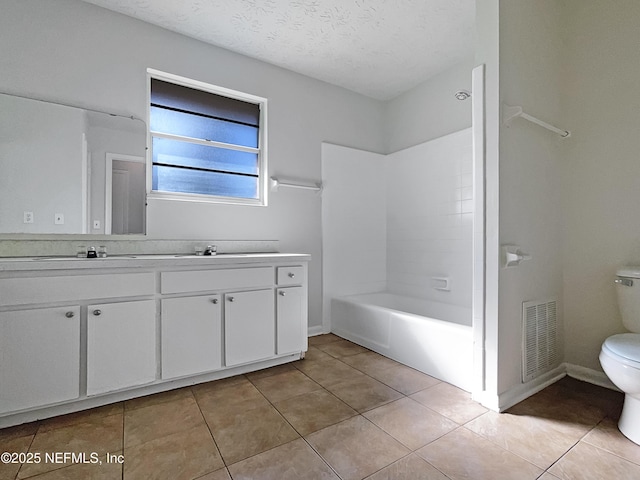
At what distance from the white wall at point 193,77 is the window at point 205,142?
11cm

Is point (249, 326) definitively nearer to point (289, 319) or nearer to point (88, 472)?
point (289, 319)

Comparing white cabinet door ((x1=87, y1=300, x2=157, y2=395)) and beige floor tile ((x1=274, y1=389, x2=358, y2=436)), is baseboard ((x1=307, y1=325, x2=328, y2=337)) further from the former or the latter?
white cabinet door ((x1=87, y1=300, x2=157, y2=395))

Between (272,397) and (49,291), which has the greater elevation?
(49,291)

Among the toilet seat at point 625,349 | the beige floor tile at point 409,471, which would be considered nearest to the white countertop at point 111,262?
the beige floor tile at point 409,471

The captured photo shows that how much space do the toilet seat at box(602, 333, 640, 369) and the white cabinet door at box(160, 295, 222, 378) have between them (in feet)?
7.13

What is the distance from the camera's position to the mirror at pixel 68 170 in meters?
1.91

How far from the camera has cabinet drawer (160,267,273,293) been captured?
1968mm

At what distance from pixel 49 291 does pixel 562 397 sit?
2978 millimetres

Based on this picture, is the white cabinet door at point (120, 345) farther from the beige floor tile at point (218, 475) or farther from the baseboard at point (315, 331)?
the baseboard at point (315, 331)

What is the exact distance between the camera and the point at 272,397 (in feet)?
6.17

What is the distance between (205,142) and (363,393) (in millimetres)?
2329

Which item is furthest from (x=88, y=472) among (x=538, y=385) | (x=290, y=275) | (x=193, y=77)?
(x=193, y=77)

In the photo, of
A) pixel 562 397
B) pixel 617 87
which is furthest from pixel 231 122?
pixel 562 397

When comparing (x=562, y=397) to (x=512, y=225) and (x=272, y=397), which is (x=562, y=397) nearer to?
(x=512, y=225)
